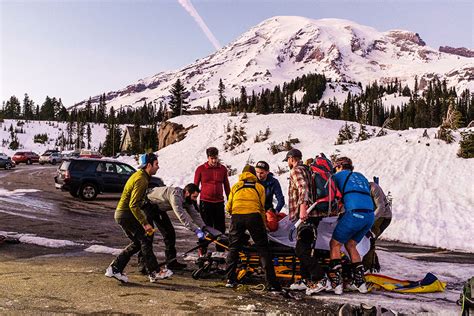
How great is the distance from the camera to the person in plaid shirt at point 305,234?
19.8 feet

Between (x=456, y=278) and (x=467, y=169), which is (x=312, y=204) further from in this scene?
(x=467, y=169)

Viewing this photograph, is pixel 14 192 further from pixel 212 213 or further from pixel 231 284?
pixel 231 284

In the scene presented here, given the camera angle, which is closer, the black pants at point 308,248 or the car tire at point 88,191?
the black pants at point 308,248

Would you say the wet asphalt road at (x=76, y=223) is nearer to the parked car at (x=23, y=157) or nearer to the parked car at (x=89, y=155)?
the parked car at (x=89, y=155)

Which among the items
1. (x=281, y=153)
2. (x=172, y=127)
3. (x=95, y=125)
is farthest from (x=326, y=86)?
(x=281, y=153)

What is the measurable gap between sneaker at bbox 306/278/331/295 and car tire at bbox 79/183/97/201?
13.7 metres

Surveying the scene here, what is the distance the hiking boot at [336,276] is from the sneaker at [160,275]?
2.47 meters

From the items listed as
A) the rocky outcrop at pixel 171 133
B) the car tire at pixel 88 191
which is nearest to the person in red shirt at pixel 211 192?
the car tire at pixel 88 191

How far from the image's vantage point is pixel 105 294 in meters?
5.85

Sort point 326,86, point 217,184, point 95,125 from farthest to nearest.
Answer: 1. point 326,86
2. point 95,125
3. point 217,184

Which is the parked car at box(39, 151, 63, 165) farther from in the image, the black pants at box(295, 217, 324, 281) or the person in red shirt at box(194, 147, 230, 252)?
the black pants at box(295, 217, 324, 281)

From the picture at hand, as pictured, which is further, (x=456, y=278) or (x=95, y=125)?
(x=95, y=125)

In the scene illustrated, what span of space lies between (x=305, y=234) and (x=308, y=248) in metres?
0.21

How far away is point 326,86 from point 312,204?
187 metres
